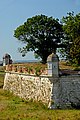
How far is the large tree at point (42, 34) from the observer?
47156 millimetres

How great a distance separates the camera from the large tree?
155ft

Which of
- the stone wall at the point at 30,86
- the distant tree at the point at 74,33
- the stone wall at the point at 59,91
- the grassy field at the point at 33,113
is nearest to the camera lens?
the grassy field at the point at 33,113

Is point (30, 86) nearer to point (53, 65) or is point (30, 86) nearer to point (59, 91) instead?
point (59, 91)

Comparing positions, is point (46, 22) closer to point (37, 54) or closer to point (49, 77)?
point (37, 54)

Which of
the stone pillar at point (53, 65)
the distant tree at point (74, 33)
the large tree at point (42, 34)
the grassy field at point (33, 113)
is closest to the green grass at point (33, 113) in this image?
the grassy field at point (33, 113)

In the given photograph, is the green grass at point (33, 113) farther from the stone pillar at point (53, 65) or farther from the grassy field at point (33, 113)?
the stone pillar at point (53, 65)

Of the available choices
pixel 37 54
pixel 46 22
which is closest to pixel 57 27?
pixel 46 22

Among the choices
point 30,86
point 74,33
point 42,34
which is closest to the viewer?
point 30,86

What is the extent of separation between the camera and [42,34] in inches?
1868

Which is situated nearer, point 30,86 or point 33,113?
point 33,113

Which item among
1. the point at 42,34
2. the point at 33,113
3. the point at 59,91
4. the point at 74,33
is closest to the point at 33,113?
the point at 33,113

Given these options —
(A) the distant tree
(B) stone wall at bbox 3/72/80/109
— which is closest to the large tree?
(A) the distant tree

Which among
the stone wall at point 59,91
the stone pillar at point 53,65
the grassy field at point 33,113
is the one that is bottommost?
the grassy field at point 33,113

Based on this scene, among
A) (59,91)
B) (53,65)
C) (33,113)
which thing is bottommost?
(33,113)
